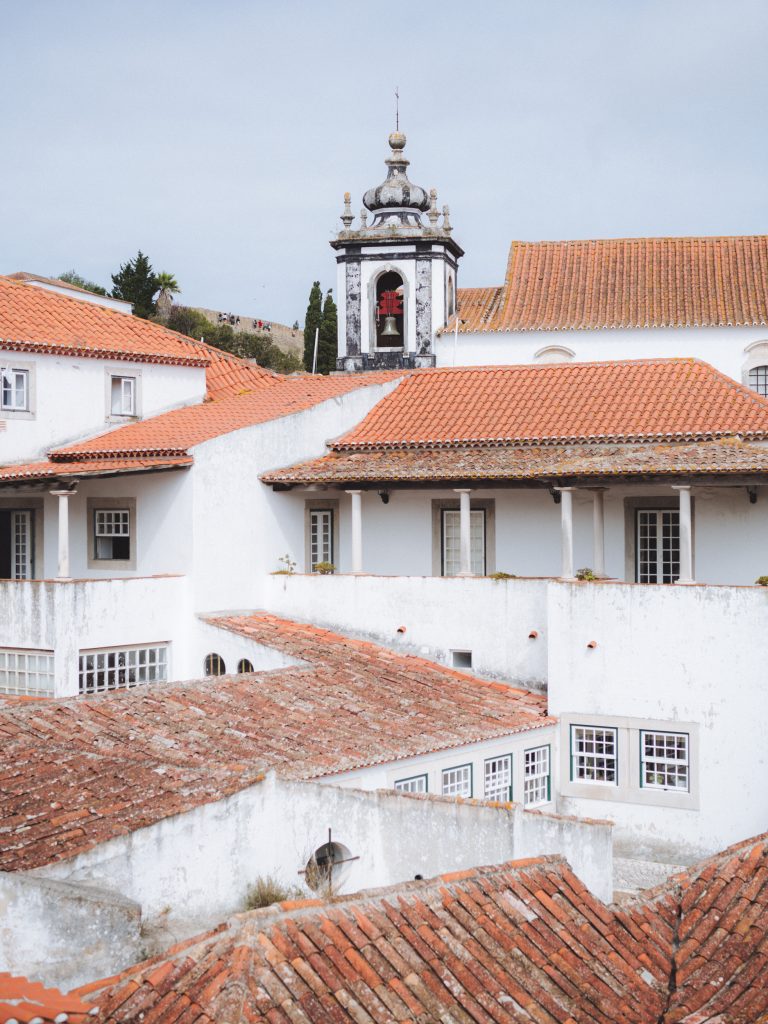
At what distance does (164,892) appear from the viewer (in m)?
12.9

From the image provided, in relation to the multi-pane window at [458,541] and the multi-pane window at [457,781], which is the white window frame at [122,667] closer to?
the multi-pane window at [458,541]

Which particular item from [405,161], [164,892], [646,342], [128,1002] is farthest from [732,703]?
[405,161]

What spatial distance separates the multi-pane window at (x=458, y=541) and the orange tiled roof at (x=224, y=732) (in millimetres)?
2331

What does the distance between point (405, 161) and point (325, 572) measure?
20661 millimetres

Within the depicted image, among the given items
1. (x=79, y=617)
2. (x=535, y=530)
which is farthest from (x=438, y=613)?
(x=79, y=617)

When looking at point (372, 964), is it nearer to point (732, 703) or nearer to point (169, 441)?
point (732, 703)

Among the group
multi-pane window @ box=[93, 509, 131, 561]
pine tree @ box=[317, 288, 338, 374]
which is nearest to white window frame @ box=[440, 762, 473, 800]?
multi-pane window @ box=[93, 509, 131, 561]

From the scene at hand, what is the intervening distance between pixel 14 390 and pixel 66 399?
3.56 ft

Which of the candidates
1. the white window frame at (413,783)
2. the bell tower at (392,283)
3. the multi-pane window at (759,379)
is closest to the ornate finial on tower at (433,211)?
the bell tower at (392,283)

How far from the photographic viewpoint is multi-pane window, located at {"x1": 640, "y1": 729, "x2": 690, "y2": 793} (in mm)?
20484

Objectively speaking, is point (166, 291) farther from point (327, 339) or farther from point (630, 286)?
point (630, 286)

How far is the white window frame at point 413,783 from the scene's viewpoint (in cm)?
1756

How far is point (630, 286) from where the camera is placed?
1553 inches

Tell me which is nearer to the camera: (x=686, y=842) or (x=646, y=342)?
(x=686, y=842)
